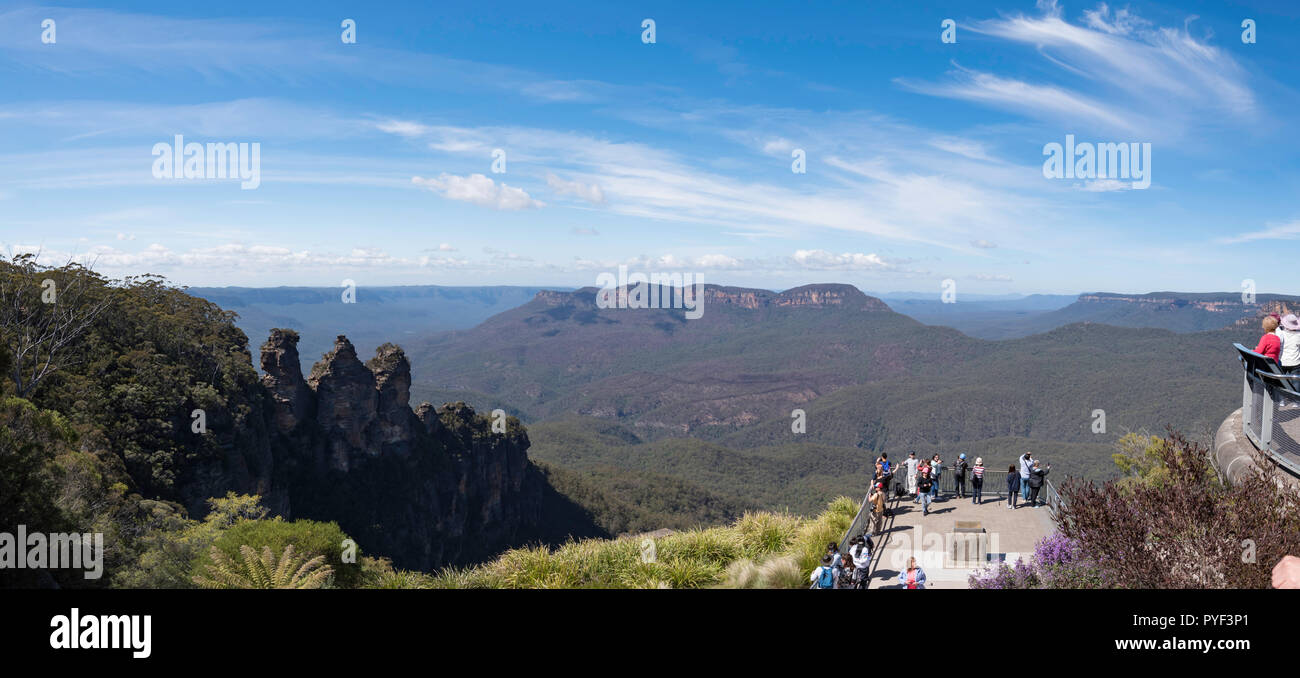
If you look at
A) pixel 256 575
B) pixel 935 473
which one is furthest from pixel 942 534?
pixel 256 575

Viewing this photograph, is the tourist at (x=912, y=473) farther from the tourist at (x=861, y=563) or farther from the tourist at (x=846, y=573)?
the tourist at (x=861, y=563)

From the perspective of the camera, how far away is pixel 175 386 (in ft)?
145

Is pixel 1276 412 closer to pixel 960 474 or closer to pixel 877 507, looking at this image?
pixel 877 507

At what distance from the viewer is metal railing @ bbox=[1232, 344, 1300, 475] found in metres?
9.27

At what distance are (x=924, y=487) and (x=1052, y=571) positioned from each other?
9403 millimetres

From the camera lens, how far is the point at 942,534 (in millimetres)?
16297

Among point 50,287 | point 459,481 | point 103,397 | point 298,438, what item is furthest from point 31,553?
point 459,481

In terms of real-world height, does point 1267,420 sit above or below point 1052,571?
above

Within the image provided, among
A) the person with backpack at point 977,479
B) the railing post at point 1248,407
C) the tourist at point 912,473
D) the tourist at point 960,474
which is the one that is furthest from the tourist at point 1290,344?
the tourist at point 960,474

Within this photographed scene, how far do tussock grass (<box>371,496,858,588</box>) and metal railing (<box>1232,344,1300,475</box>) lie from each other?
24.7 ft

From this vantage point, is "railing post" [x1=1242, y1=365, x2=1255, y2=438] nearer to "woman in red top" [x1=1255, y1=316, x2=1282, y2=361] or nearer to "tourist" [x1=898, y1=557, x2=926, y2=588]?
"woman in red top" [x1=1255, y1=316, x2=1282, y2=361]

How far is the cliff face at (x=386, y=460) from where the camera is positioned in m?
→ 65.4

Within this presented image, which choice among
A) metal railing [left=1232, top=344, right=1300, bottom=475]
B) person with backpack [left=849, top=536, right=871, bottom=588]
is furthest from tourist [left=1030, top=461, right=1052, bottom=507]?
person with backpack [left=849, top=536, right=871, bottom=588]
